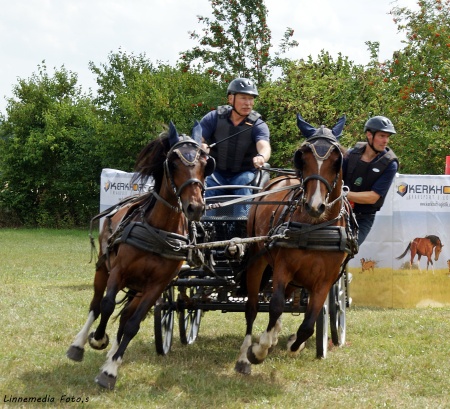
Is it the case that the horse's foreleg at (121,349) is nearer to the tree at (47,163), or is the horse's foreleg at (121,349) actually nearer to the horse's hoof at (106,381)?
the horse's hoof at (106,381)

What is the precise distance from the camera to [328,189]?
19.2 feet

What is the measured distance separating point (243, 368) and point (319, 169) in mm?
1974

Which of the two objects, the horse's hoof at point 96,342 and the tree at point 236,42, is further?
the tree at point 236,42

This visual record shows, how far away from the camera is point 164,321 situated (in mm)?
A: 7680

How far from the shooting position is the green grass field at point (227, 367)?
572 centimetres

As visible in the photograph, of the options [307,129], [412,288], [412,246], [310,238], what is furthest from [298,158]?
[412,288]

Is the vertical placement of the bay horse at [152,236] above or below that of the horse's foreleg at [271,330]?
above

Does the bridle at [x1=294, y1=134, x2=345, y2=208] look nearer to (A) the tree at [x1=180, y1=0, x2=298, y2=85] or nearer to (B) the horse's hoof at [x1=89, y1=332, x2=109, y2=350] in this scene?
(B) the horse's hoof at [x1=89, y1=332, x2=109, y2=350]

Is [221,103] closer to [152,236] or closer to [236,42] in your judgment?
[236,42]

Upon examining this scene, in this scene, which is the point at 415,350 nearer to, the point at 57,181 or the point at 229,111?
the point at 229,111

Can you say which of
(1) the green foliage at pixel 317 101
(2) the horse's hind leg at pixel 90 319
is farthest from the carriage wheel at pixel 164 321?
(1) the green foliage at pixel 317 101

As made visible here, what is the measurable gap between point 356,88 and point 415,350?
12.7m

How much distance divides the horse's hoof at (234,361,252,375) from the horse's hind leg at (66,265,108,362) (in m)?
1.30

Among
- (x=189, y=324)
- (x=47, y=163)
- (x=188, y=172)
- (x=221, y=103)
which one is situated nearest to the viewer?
(x=188, y=172)
